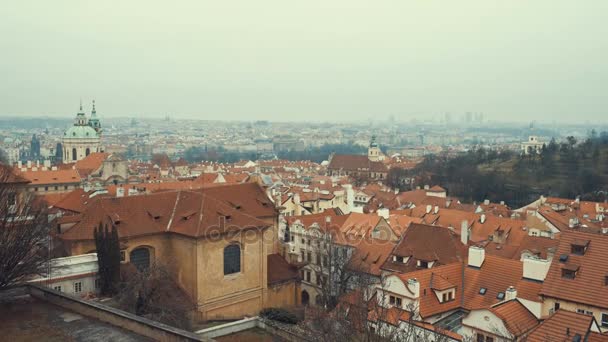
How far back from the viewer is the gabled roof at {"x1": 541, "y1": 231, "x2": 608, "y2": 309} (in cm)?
2530

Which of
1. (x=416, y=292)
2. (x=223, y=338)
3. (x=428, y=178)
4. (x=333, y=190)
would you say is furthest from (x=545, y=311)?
(x=428, y=178)

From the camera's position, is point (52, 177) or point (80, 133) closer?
point (52, 177)

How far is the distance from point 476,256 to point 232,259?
1602 cm

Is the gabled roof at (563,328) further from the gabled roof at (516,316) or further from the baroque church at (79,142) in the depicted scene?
the baroque church at (79,142)

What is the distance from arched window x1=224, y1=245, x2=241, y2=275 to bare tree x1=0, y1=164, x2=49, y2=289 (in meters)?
11.1

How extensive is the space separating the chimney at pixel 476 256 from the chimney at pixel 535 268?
324 cm

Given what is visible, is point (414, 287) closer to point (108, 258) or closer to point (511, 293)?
point (511, 293)

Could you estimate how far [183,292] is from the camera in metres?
36.2

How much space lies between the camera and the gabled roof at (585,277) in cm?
2530

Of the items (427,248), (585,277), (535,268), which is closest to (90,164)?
(427,248)

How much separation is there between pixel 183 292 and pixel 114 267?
Result: 510cm

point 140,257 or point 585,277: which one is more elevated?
point 585,277

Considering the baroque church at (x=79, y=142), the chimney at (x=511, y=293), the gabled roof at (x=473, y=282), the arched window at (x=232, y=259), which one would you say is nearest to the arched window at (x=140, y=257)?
the arched window at (x=232, y=259)

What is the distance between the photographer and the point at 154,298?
31875 millimetres
